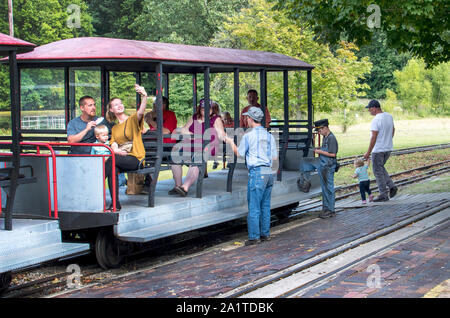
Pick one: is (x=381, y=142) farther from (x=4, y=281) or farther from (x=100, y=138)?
(x=4, y=281)

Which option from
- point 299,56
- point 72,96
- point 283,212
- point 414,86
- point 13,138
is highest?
point 414,86

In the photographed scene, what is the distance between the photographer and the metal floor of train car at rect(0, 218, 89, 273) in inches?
272

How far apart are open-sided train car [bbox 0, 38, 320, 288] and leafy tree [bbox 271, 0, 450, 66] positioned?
2.15 meters

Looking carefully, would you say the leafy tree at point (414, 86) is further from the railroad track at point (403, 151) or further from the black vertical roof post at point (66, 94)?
the black vertical roof post at point (66, 94)

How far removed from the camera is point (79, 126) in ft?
28.2

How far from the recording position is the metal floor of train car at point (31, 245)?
6.90 metres

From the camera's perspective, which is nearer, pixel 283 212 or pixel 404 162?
pixel 283 212

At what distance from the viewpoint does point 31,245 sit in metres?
7.25

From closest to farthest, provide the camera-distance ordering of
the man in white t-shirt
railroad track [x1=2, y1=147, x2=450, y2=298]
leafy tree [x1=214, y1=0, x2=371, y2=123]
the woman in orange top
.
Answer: railroad track [x1=2, y1=147, x2=450, y2=298] < the woman in orange top < the man in white t-shirt < leafy tree [x1=214, y1=0, x2=371, y2=123]

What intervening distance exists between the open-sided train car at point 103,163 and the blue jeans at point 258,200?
0.44 metres

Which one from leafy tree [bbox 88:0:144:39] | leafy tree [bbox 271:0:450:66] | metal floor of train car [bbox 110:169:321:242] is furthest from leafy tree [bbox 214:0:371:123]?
leafy tree [bbox 88:0:144:39]

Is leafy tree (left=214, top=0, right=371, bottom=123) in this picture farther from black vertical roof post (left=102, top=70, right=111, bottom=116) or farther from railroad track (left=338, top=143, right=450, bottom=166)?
black vertical roof post (left=102, top=70, right=111, bottom=116)

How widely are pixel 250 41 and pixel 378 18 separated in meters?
14.5

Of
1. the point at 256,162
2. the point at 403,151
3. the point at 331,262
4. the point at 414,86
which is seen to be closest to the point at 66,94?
the point at 256,162
